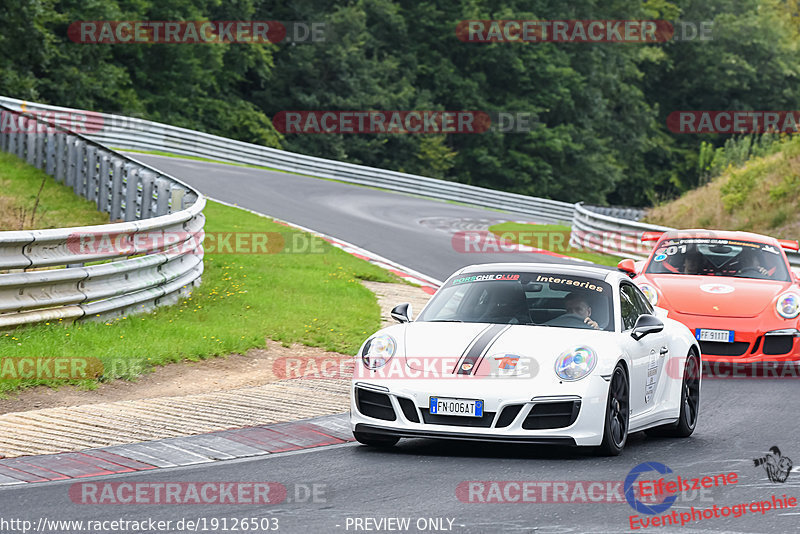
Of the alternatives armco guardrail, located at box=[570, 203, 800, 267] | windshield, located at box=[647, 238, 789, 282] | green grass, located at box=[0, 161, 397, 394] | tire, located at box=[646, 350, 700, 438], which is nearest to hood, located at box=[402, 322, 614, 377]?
tire, located at box=[646, 350, 700, 438]

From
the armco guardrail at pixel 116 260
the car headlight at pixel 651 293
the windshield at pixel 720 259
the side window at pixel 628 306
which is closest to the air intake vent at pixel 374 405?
the side window at pixel 628 306

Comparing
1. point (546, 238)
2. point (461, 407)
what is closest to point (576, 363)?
point (461, 407)

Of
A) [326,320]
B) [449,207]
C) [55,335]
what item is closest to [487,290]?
[55,335]

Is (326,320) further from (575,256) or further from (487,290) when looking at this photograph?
(575,256)

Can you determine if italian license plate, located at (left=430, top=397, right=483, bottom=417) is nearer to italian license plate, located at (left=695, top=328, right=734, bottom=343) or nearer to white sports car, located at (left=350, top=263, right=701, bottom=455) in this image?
white sports car, located at (left=350, top=263, right=701, bottom=455)

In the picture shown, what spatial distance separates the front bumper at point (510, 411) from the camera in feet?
26.1

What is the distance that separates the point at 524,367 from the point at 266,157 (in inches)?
1368

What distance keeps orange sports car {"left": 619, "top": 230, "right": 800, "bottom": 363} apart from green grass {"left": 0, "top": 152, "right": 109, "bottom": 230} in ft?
28.4

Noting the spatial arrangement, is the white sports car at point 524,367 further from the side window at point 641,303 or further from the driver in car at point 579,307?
the side window at point 641,303

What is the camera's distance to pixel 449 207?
3638cm

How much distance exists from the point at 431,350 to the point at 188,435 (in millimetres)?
1782

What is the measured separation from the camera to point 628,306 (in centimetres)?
946

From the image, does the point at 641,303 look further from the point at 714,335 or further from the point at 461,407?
the point at 714,335

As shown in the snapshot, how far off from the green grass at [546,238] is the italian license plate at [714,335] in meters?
12.3
